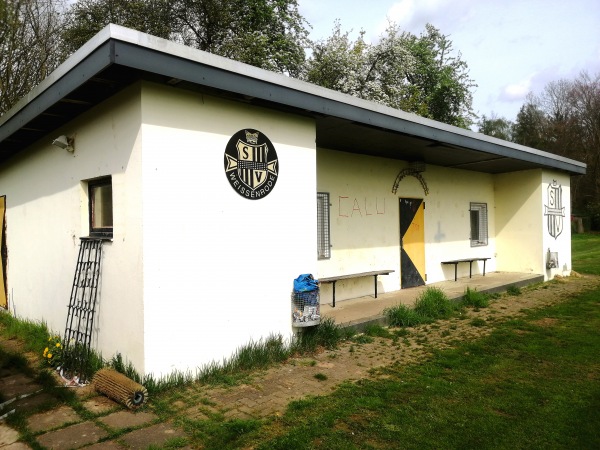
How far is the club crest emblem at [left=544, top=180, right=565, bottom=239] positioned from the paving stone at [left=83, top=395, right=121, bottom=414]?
11106 mm

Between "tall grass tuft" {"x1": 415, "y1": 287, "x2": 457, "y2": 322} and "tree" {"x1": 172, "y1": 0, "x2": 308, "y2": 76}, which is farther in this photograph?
"tree" {"x1": 172, "y1": 0, "x2": 308, "y2": 76}

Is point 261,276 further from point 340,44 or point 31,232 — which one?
point 340,44

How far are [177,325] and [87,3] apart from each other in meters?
16.9

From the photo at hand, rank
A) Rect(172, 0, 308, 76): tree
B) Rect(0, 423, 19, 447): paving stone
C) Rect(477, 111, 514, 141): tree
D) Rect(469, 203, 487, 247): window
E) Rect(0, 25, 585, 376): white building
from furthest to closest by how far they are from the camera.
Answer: Rect(477, 111, 514, 141): tree < Rect(172, 0, 308, 76): tree < Rect(469, 203, 487, 247): window < Rect(0, 25, 585, 376): white building < Rect(0, 423, 19, 447): paving stone

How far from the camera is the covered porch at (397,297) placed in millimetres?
6480

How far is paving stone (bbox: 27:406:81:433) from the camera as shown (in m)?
3.50

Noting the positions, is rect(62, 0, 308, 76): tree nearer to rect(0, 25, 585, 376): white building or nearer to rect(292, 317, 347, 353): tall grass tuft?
rect(0, 25, 585, 376): white building

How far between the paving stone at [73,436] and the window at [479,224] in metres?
10.3

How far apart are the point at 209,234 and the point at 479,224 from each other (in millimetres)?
9202

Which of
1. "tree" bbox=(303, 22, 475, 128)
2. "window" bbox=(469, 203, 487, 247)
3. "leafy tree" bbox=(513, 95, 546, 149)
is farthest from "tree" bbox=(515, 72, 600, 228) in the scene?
"window" bbox=(469, 203, 487, 247)

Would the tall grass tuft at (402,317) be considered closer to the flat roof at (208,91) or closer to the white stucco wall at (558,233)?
the flat roof at (208,91)

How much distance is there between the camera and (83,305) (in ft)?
16.6

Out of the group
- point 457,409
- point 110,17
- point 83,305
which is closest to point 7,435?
point 83,305

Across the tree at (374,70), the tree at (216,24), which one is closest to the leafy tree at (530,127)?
the tree at (374,70)
